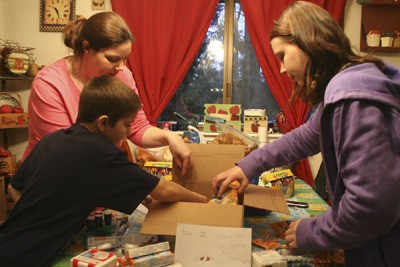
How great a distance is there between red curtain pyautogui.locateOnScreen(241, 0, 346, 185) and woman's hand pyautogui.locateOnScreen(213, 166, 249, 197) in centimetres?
198

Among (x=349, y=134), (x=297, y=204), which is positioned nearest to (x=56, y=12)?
(x=297, y=204)

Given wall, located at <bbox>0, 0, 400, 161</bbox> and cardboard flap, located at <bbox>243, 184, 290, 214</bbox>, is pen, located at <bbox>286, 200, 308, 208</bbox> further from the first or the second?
wall, located at <bbox>0, 0, 400, 161</bbox>

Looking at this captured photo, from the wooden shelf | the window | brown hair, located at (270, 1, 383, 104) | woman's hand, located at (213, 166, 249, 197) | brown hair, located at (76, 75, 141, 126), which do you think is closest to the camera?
brown hair, located at (270, 1, 383, 104)

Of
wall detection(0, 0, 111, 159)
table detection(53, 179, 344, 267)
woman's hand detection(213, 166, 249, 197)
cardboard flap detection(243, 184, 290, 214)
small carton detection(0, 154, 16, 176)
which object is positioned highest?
wall detection(0, 0, 111, 159)

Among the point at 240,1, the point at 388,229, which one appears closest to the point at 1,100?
the point at 240,1

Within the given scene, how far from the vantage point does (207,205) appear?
119 cm

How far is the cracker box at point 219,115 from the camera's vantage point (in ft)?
10.9

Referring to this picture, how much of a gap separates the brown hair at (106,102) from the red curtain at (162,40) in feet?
6.95

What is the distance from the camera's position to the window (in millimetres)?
3578

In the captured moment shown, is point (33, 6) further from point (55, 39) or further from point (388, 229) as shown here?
point (388, 229)

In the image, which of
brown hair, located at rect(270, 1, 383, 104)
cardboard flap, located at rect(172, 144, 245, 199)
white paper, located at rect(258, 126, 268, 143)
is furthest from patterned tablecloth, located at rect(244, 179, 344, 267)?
white paper, located at rect(258, 126, 268, 143)

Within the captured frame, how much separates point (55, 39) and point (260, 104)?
2.07 m

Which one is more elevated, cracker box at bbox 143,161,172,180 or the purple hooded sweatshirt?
the purple hooded sweatshirt

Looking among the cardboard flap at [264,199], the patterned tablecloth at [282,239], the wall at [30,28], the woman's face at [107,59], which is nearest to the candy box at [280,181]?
the patterned tablecloth at [282,239]
